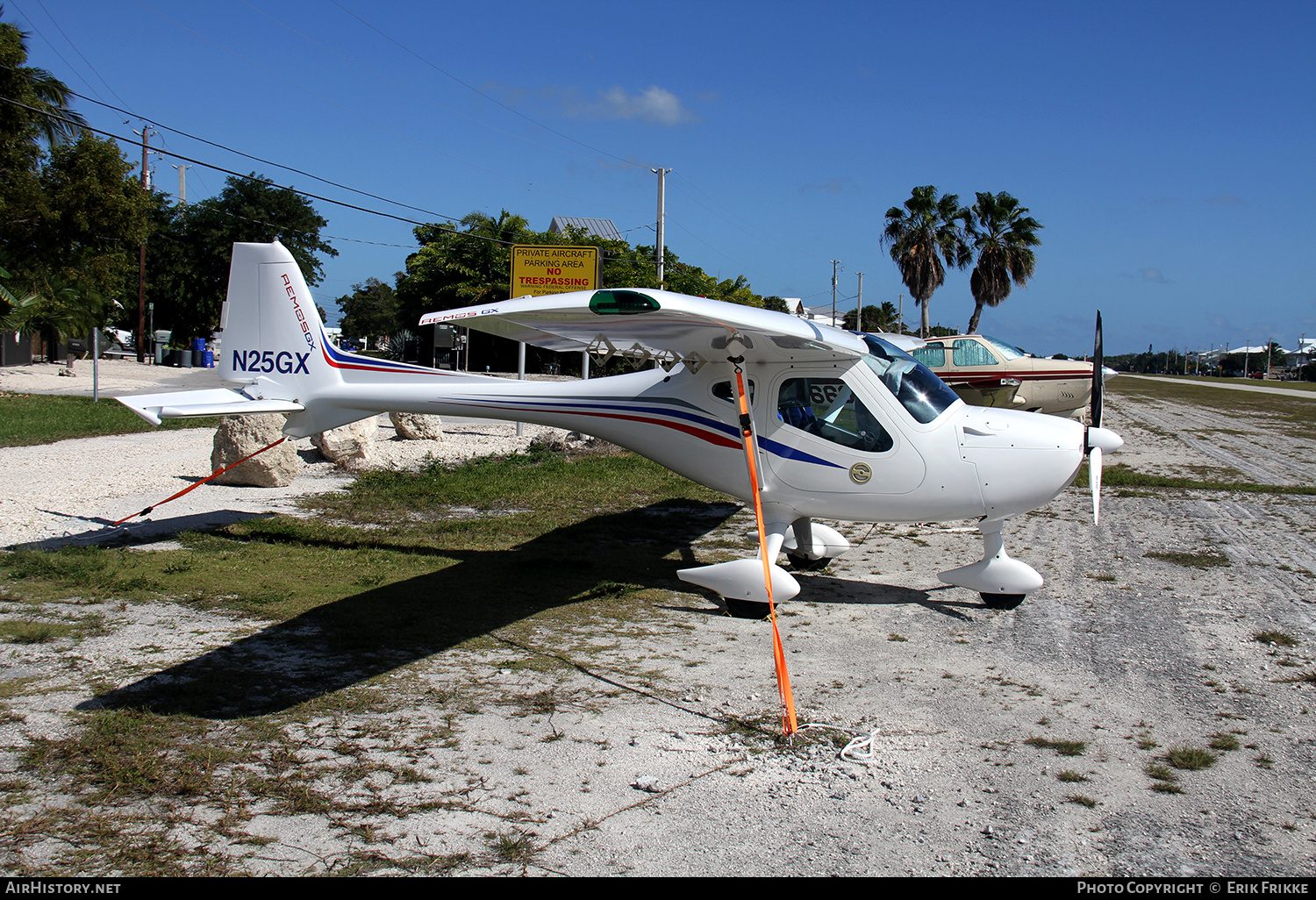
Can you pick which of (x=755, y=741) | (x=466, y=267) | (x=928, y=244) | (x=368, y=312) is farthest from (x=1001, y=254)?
(x=368, y=312)

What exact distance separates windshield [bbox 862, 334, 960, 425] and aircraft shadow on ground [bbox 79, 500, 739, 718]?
270 centimetres

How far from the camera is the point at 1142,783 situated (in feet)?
13.2

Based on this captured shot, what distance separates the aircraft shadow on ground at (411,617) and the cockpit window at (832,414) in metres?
2.01

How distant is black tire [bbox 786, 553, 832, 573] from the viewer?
8250 mm

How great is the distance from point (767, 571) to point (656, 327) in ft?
6.73

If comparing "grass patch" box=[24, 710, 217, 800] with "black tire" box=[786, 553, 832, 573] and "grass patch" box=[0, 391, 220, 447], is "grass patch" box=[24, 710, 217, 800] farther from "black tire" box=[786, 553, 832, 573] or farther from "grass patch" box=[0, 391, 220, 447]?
"grass patch" box=[0, 391, 220, 447]

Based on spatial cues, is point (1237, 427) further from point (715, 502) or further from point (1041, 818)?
point (1041, 818)

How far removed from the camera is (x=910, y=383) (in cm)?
698

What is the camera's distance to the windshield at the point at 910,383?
6875 millimetres

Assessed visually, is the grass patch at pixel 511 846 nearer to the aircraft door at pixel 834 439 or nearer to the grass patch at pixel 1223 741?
the grass patch at pixel 1223 741

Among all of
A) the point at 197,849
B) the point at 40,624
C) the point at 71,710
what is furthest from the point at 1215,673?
the point at 40,624

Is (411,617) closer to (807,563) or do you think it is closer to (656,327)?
(656,327)

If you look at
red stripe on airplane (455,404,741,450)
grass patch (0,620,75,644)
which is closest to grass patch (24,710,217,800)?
grass patch (0,620,75,644)

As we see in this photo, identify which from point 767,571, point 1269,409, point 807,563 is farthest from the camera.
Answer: point 1269,409
